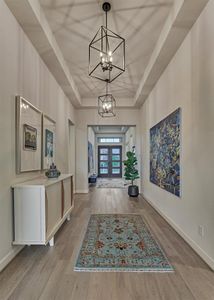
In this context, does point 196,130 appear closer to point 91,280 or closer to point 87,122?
point 91,280

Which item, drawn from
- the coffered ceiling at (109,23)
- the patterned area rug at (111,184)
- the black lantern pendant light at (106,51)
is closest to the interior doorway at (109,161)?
the patterned area rug at (111,184)

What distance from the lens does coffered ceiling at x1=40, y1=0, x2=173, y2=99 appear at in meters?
2.95

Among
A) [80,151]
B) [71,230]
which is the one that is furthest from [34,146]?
[80,151]

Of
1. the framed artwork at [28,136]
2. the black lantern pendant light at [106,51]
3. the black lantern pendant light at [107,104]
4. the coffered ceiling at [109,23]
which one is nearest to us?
the black lantern pendant light at [106,51]

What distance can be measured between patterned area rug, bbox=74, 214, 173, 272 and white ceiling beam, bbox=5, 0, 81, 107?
10.4 ft

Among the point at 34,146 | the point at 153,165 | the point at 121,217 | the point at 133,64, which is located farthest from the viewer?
the point at 153,165

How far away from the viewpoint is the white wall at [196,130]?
2.46 m

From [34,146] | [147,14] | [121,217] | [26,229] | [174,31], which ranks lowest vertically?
[121,217]

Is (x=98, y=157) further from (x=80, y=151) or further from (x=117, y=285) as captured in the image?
(x=117, y=285)

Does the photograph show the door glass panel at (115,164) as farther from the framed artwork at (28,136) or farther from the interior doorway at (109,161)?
the framed artwork at (28,136)

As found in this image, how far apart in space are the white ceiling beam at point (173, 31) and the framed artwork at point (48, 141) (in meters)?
2.42

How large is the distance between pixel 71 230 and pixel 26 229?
1180 millimetres

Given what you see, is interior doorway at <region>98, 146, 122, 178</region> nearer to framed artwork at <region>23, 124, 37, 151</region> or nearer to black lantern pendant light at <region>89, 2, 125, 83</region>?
black lantern pendant light at <region>89, 2, 125, 83</region>

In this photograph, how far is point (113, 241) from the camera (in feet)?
10.5
